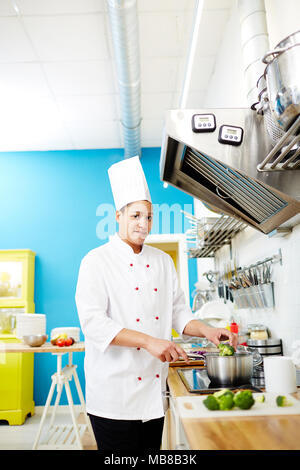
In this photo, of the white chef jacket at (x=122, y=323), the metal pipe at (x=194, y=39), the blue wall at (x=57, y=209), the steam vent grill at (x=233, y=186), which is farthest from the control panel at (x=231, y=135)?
the blue wall at (x=57, y=209)

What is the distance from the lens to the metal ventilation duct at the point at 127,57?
2680mm

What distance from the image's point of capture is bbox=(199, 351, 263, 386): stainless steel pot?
1527 millimetres

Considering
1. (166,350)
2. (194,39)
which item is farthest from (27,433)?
(194,39)

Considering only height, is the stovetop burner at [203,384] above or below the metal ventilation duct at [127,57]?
below

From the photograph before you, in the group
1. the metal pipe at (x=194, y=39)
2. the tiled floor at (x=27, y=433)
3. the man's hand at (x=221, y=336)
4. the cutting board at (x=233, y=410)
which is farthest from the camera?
the tiled floor at (x=27, y=433)

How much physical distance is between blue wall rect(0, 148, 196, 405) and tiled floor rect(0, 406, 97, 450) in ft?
1.94

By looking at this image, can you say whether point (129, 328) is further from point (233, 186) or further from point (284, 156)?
point (284, 156)

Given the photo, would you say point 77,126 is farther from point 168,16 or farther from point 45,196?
point 168,16

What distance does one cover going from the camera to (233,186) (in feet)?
6.54

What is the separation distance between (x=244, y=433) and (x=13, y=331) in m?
4.40

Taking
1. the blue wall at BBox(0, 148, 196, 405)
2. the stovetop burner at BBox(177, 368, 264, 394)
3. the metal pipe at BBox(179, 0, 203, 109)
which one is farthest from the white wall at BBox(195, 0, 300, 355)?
the blue wall at BBox(0, 148, 196, 405)

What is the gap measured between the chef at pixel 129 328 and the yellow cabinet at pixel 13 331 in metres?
3.24

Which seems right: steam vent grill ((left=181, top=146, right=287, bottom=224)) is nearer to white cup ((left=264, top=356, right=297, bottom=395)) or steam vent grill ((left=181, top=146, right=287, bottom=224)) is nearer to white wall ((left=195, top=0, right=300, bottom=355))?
white wall ((left=195, top=0, right=300, bottom=355))

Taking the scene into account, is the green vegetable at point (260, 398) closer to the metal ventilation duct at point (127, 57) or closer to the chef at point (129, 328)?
Result: the chef at point (129, 328)
